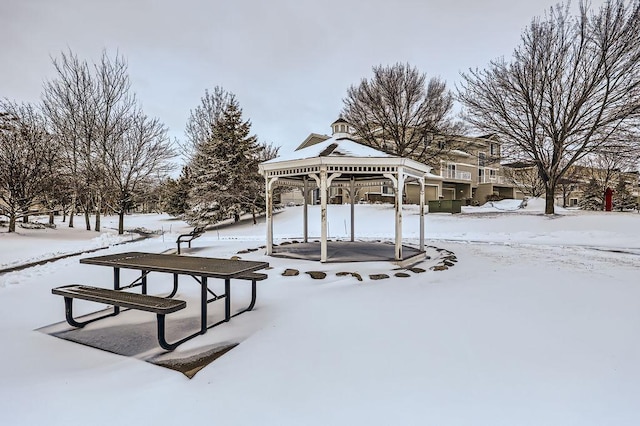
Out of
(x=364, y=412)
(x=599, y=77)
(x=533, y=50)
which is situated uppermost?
(x=533, y=50)

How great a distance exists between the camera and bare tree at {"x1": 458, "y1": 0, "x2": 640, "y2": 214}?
1555 centimetres

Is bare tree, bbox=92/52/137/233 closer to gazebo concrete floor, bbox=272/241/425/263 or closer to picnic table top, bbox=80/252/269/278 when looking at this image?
gazebo concrete floor, bbox=272/241/425/263

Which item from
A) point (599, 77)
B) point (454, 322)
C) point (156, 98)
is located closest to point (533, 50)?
point (599, 77)

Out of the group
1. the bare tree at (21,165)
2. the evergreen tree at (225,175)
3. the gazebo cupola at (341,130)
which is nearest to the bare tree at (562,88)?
the gazebo cupola at (341,130)

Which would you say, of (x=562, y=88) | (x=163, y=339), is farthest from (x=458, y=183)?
(x=163, y=339)

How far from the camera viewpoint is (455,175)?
1346 inches

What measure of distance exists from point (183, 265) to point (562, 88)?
21096 mm

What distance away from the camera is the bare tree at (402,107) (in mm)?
23859

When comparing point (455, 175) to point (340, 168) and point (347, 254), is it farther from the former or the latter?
point (340, 168)

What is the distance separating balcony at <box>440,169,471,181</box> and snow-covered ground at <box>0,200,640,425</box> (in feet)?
93.3

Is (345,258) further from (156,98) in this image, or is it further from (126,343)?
(156,98)

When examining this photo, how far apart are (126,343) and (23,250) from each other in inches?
398

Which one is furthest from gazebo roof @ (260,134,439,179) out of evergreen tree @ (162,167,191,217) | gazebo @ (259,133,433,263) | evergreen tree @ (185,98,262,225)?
evergreen tree @ (162,167,191,217)

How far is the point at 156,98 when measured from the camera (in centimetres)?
2170
